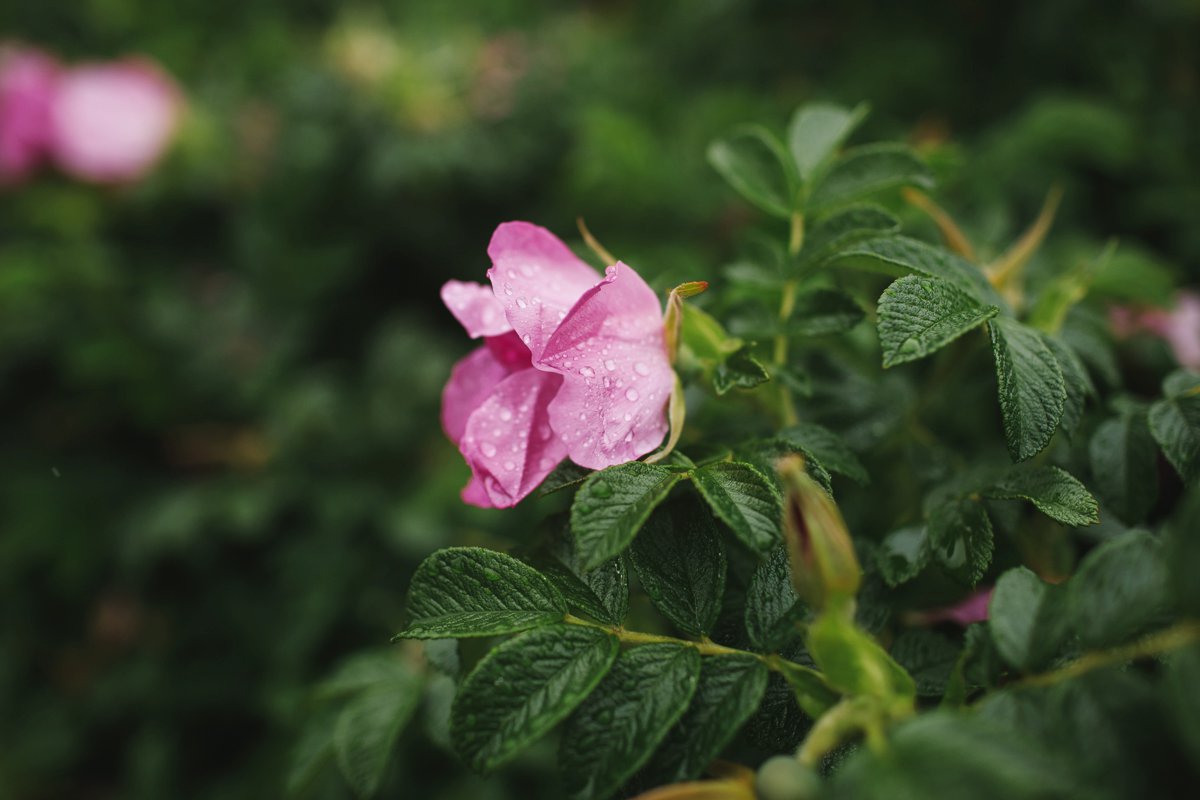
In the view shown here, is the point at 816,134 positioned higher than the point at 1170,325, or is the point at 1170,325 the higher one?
the point at 816,134

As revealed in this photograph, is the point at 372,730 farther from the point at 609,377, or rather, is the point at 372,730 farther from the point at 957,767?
the point at 957,767

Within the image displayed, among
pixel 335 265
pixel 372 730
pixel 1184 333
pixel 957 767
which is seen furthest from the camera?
pixel 335 265

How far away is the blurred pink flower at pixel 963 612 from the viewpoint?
0.59 meters

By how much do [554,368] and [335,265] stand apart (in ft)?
4.14

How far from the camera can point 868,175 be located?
68cm

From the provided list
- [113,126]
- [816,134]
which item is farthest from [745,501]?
[113,126]

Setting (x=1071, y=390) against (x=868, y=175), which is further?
(x=868, y=175)

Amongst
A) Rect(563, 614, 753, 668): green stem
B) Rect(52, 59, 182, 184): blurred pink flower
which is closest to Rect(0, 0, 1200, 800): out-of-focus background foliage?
Rect(52, 59, 182, 184): blurred pink flower

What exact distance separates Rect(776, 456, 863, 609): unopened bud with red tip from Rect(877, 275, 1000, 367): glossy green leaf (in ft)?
0.32

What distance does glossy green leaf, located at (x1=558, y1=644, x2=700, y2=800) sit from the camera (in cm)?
41

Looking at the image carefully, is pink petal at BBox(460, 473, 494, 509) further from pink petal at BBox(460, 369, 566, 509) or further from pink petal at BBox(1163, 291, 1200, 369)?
pink petal at BBox(1163, 291, 1200, 369)

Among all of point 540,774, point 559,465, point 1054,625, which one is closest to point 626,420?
point 559,465

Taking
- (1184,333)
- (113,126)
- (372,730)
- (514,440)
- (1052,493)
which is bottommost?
(1184,333)

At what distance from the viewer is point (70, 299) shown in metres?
1.64
